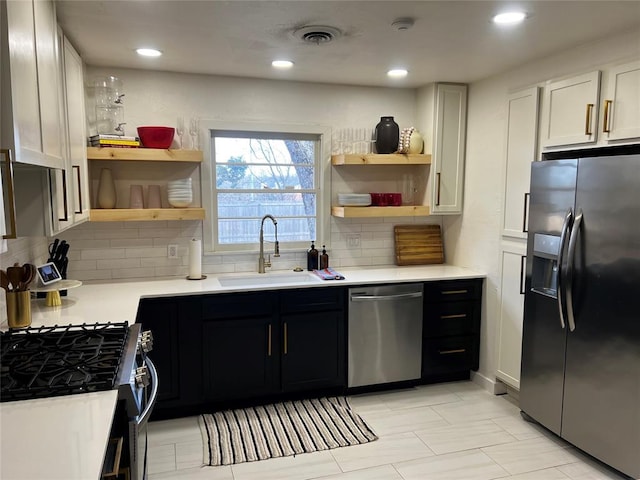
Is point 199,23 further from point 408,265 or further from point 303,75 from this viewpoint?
point 408,265

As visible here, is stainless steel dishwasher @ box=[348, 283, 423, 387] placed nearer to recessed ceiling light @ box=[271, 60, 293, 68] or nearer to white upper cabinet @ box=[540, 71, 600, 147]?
white upper cabinet @ box=[540, 71, 600, 147]

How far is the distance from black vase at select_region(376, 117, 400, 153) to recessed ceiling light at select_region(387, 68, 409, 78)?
409mm

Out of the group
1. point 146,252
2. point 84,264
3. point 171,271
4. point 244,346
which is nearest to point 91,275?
point 84,264

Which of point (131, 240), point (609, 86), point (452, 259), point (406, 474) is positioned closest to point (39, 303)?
point (131, 240)

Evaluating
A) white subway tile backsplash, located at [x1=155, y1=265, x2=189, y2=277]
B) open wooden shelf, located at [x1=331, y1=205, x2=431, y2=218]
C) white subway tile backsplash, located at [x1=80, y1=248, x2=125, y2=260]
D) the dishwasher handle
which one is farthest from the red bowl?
the dishwasher handle

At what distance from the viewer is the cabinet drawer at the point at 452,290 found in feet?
11.6

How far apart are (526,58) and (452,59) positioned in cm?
48

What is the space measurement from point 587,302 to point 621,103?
3.54 feet

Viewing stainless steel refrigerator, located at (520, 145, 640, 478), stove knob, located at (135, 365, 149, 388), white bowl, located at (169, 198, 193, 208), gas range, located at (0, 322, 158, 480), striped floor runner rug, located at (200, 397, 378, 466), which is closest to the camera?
gas range, located at (0, 322, 158, 480)

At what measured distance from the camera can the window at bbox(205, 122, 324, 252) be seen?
11.9 ft

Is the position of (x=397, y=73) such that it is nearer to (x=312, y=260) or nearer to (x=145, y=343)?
(x=312, y=260)

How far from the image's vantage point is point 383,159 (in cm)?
369

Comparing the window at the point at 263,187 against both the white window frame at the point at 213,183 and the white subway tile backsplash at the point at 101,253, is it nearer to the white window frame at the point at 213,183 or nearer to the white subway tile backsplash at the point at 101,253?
the white window frame at the point at 213,183

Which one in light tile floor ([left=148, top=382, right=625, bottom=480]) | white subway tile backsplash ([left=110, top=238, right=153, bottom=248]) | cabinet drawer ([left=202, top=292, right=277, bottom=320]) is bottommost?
light tile floor ([left=148, top=382, right=625, bottom=480])
